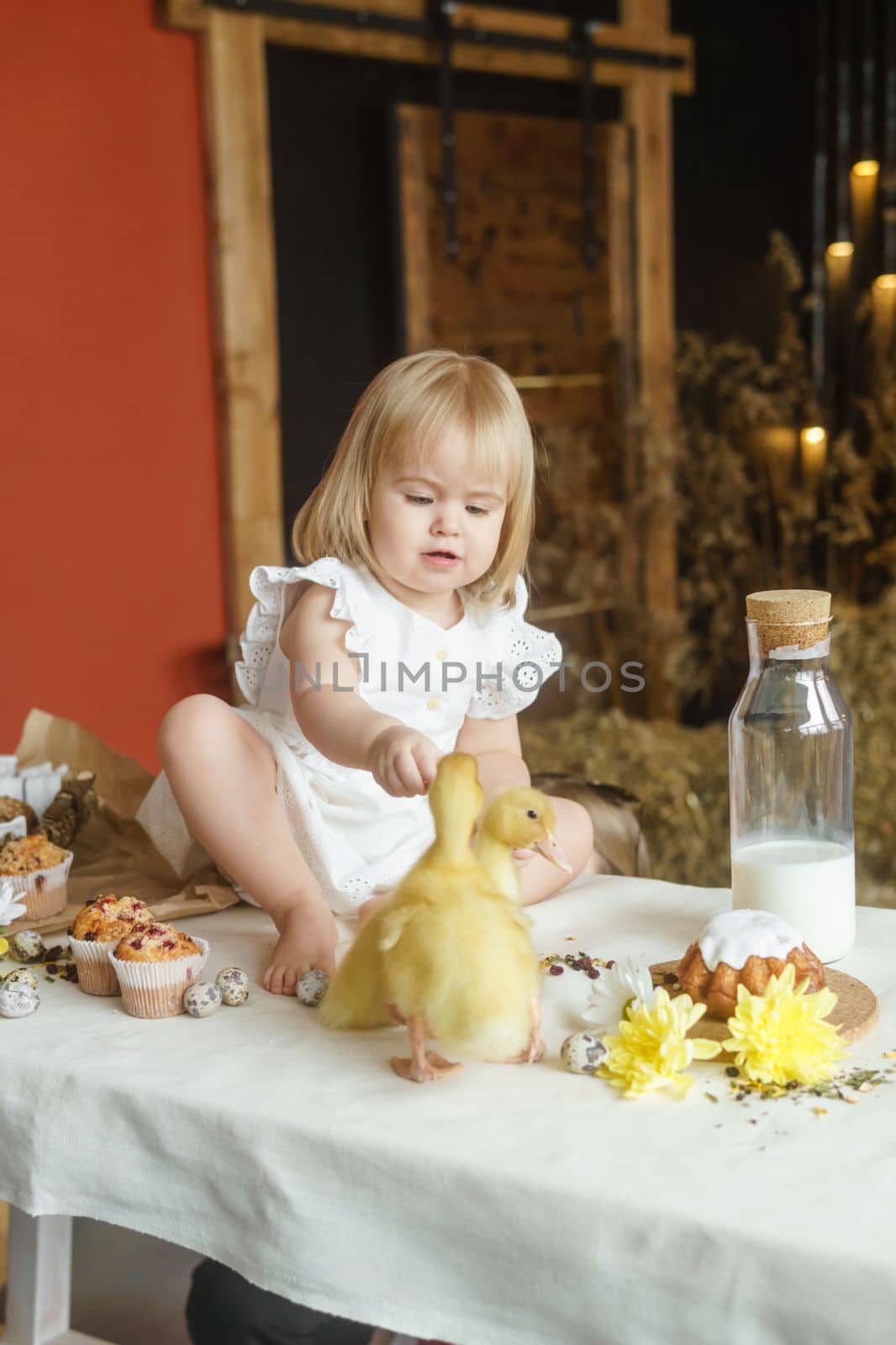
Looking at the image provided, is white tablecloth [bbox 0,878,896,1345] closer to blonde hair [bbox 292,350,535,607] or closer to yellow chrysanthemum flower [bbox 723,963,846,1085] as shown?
yellow chrysanthemum flower [bbox 723,963,846,1085]

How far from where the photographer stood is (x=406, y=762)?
960 mm

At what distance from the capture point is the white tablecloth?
27.1 inches

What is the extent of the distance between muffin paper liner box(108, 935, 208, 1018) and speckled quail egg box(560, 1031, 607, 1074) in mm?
309

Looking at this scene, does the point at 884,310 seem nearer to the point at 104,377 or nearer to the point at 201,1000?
the point at 104,377

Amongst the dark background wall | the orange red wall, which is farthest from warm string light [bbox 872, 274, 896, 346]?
the orange red wall

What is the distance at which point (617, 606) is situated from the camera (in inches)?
152

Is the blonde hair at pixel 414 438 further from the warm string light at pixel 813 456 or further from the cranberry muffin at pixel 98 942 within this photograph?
the warm string light at pixel 813 456

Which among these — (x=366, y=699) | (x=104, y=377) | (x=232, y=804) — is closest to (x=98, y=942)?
(x=232, y=804)

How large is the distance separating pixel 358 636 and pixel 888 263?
3285 millimetres

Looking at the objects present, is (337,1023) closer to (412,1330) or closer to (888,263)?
(412,1330)

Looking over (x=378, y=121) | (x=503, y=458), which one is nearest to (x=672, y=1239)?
(x=503, y=458)

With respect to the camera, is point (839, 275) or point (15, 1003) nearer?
point (15, 1003)

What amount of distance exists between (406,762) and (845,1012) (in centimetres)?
35

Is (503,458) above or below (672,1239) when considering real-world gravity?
above
